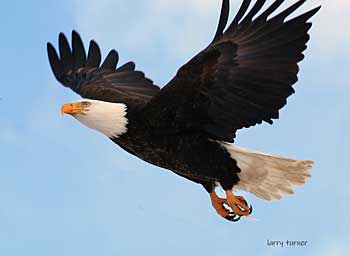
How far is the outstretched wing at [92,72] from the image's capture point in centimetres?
1098

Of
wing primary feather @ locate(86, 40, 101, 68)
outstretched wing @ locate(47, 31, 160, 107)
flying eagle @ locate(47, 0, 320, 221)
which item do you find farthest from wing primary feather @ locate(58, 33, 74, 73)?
flying eagle @ locate(47, 0, 320, 221)

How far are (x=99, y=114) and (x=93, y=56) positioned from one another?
2.75m

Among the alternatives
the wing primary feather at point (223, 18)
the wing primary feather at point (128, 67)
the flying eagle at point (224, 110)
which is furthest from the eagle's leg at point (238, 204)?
the wing primary feather at point (128, 67)

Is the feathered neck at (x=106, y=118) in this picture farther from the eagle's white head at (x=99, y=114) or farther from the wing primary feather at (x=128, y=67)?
the wing primary feather at (x=128, y=67)

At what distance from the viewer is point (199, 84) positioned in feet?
28.0

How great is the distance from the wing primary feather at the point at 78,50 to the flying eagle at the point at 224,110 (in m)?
1.67

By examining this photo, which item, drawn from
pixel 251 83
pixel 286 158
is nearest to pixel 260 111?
pixel 251 83

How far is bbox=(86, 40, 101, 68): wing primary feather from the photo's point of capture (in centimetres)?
1172

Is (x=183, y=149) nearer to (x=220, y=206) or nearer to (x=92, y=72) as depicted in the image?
(x=220, y=206)

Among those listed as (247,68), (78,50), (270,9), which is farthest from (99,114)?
(78,50)

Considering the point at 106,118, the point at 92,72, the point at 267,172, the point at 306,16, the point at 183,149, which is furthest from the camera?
the point at 92,72

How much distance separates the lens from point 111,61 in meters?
11.8

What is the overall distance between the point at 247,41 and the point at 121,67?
3.52 meters

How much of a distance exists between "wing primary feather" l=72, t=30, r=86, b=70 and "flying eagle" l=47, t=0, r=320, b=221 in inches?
65.6
